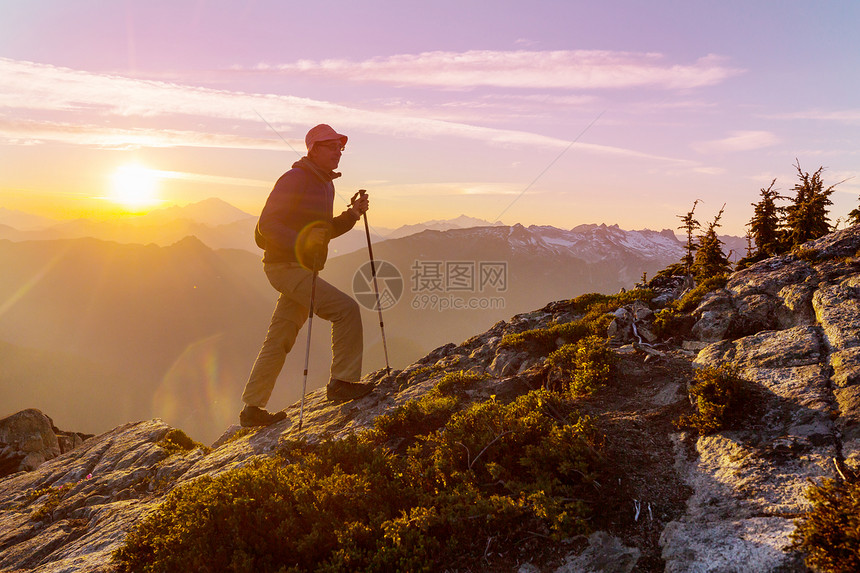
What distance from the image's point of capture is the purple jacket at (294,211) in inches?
375

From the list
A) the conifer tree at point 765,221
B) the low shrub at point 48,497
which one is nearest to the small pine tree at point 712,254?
the conifer tree at point 765,221

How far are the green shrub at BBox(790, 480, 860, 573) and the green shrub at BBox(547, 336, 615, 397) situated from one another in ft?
12.6

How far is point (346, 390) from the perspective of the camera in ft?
33.6

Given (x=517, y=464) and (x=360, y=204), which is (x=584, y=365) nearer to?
(x=517, y=464)

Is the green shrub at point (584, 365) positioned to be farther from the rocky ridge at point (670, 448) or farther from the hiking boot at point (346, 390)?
the hiking boot at point (346, 390)

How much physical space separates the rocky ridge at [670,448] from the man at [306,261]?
2.63 ft

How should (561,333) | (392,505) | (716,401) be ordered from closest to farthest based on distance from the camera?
(392,505), (716,401), (561,333)

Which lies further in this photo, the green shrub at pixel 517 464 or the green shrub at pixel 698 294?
the green shrub at pixel 698 294

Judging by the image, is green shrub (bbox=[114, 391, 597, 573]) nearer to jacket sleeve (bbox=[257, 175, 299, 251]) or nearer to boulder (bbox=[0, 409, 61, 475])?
jacket sleeve (bbox=[257, 175, 299, 251])

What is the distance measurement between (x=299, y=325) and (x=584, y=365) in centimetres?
640

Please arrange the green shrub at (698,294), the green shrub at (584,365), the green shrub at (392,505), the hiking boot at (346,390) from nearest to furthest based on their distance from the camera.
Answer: the green shrub at (392,505) < the green shrub at (584,365) < the hiking boot at (346,390) < the green shrub at (698,294)

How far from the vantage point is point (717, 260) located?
23.5m

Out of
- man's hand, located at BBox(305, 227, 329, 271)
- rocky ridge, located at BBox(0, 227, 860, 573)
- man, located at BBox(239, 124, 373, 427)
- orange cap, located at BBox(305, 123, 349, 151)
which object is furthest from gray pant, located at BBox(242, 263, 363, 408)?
orange cap, located at BBox(305, 123, 349, 151)

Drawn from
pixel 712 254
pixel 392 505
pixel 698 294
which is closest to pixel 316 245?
pixel 392 505
